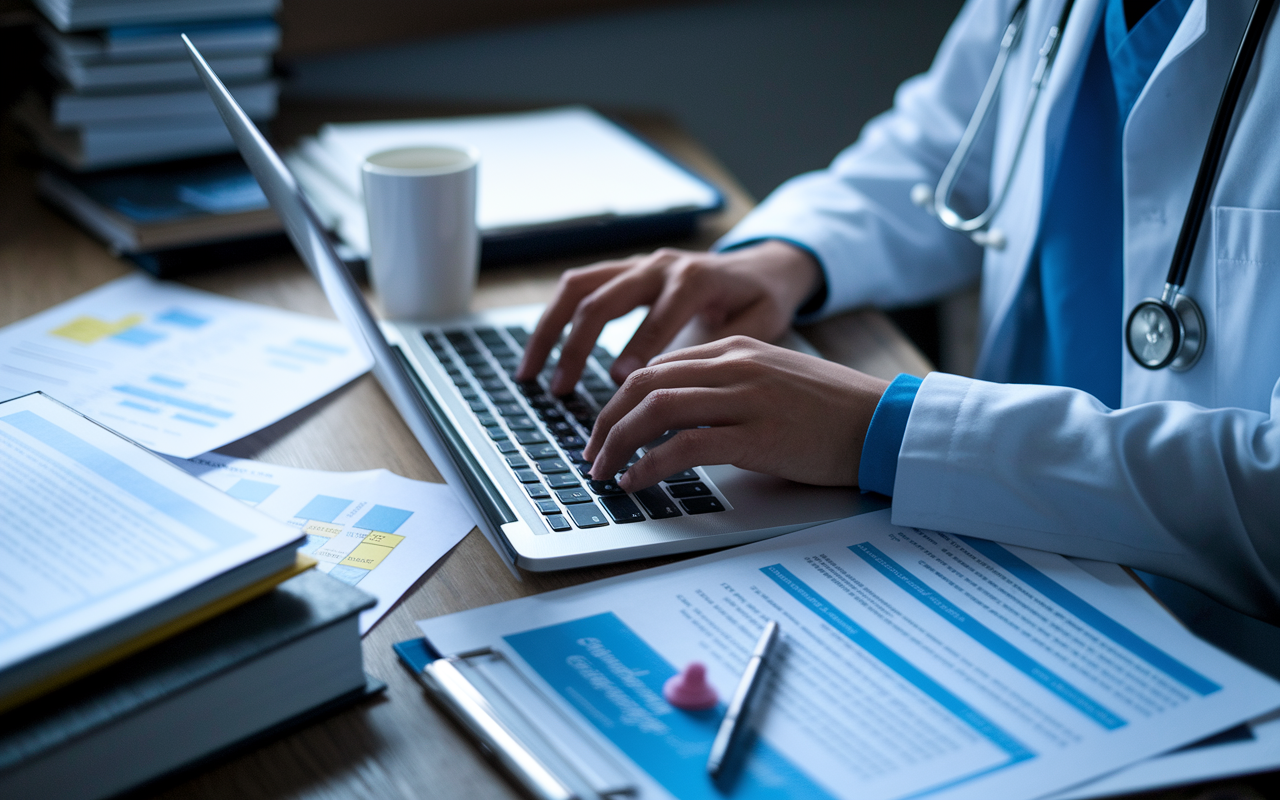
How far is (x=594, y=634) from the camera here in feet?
1.65

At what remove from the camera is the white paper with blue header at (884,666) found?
429mm

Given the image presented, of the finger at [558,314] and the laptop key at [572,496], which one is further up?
the finger at [558,314]

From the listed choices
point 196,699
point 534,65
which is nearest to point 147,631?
point 196,699

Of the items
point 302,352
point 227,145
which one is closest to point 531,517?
point 302,352

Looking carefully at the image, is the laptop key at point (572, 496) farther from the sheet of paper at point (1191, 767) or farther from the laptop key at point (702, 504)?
the sheet of paper at point (1191, 767)

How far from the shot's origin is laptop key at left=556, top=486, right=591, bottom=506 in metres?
0.61

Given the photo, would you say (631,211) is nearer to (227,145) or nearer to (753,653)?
(227,145)

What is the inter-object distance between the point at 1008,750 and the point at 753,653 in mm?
123

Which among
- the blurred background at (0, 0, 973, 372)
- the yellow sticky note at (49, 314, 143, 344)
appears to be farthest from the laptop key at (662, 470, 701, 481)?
the blurred background at (0, 0, 973, 372)

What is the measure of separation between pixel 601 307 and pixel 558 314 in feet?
0.12

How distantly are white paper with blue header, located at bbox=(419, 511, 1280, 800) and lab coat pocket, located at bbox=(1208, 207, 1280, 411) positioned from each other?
246mm

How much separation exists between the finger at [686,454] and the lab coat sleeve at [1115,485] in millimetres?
106

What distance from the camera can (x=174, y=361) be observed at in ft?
2.64

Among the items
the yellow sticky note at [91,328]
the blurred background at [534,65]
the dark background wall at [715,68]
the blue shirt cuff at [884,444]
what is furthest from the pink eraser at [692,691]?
the dark background wall at [715,68]
